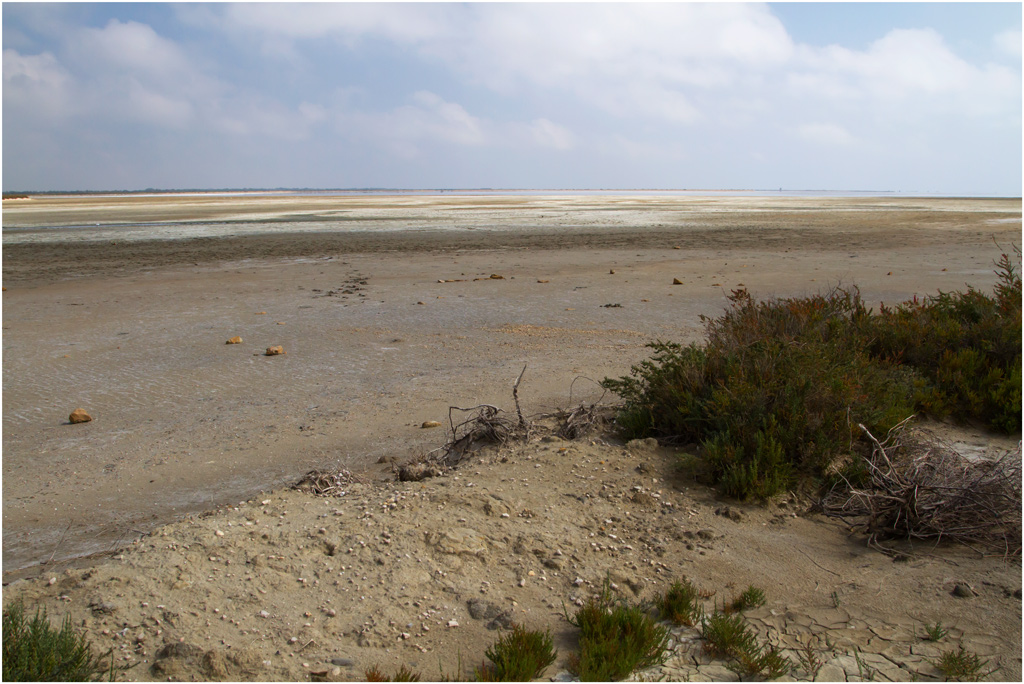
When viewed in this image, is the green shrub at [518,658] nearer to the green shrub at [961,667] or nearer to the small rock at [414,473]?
the green shrub at [961,667]

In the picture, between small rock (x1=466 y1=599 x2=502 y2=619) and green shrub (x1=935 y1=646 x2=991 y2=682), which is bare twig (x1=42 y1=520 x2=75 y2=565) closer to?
small rock (x1=466 y1=599 x2=502 y2=619)

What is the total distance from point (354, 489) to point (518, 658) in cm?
191

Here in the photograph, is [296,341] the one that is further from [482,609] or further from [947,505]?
[947,505]

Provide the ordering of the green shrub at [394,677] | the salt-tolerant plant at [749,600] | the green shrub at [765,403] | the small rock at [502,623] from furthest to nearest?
the green shrub at [765,403], the salt-tolerant plant at [749,600], the small rock at [502,623], the green shrub at [394,677]

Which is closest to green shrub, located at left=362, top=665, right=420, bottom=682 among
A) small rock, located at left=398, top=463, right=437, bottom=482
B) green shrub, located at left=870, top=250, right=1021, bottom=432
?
small rock, located at left=398, top=463, right=437, bottom=482

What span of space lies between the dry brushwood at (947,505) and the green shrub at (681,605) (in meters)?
1.23

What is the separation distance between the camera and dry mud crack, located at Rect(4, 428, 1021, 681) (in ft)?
9.84

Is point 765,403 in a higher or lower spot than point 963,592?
higher

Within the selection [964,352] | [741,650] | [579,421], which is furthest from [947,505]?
[964,352]

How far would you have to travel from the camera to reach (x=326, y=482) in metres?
4.55

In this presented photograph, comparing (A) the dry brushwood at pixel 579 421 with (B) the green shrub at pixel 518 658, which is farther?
(A) the dry brushwood at pixel 579 421

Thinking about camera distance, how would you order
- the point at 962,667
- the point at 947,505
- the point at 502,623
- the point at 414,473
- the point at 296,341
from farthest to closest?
the point at 296,341 < the point at 414,473 < the point at 947,505 < the point at 502,623 < the point at 962,667

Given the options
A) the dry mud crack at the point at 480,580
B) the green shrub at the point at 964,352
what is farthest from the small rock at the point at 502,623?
the green shrub at the point at 964,352

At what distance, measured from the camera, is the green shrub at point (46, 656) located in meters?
2.68
